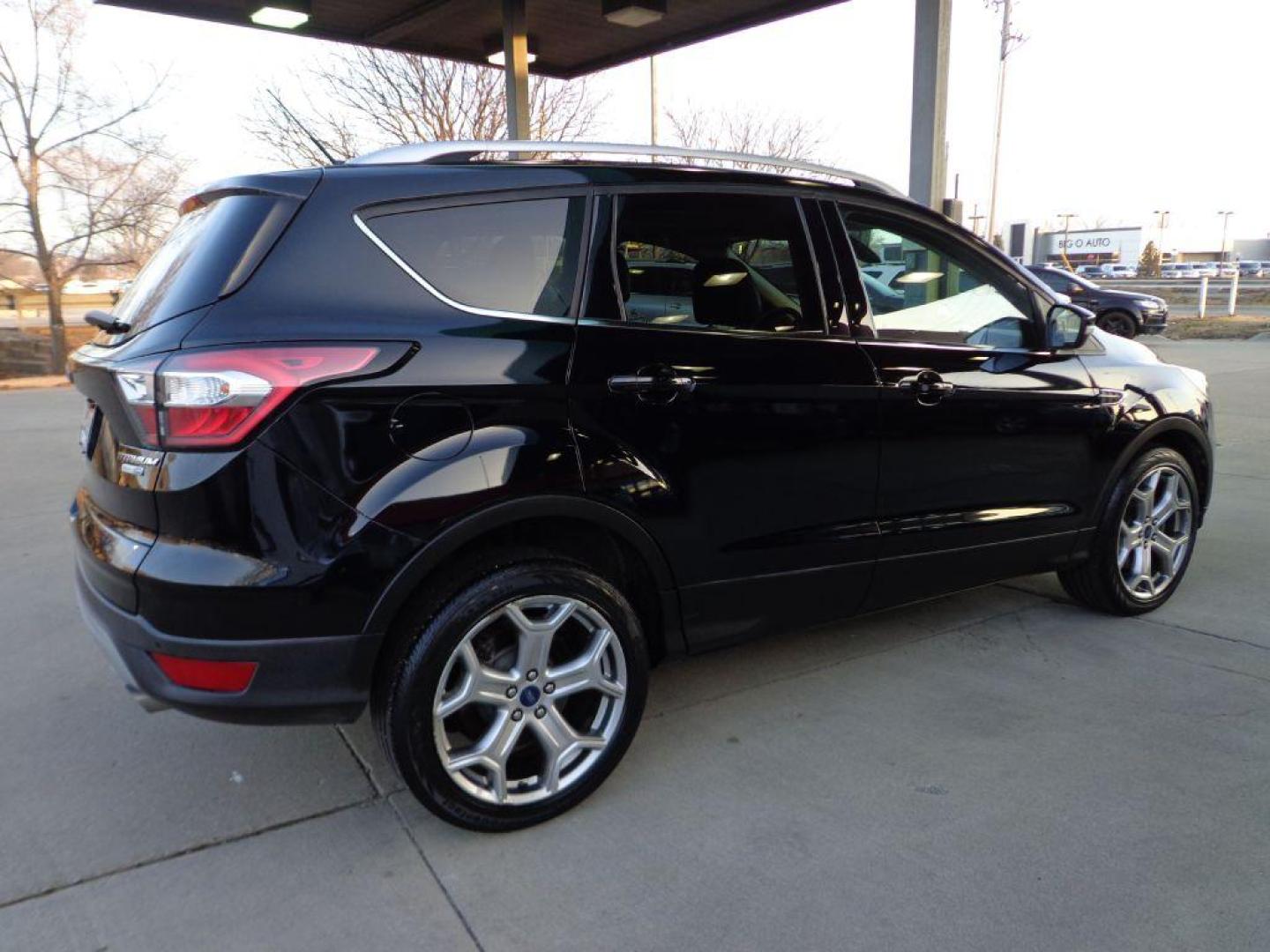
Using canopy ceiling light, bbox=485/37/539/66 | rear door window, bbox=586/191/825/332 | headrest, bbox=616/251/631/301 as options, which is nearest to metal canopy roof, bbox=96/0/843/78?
canopy ceiling light, bbox=485/37/539/66

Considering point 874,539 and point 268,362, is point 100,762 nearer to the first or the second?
point 268,362

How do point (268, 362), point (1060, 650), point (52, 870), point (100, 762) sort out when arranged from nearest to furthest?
point (268, 362) < point (52, 870) < point (100, 762) < point (1060, 650)

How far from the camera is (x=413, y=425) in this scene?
7.70 feet

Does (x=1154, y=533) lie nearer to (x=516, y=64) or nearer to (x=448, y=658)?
(x=448, y=658)

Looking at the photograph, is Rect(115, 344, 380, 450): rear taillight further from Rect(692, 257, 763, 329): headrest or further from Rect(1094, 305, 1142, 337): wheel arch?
Rect(1094, 305, 1142, 337): wheel arch

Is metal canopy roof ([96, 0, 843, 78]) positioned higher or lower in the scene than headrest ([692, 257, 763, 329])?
higher

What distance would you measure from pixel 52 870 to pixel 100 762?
1.99 feet

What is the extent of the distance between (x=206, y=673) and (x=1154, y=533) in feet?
12.6

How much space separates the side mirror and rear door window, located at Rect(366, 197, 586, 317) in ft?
6.88

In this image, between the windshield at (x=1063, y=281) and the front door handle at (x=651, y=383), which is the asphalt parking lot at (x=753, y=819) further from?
the windshield at (x=1063, y=281)

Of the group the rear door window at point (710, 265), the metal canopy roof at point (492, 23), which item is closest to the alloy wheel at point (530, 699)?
the rear door window at point (710, 265)

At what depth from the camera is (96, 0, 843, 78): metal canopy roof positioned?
29.5 feet

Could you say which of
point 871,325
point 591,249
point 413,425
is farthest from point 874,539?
point 413,425

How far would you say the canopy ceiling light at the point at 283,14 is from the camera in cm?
870
